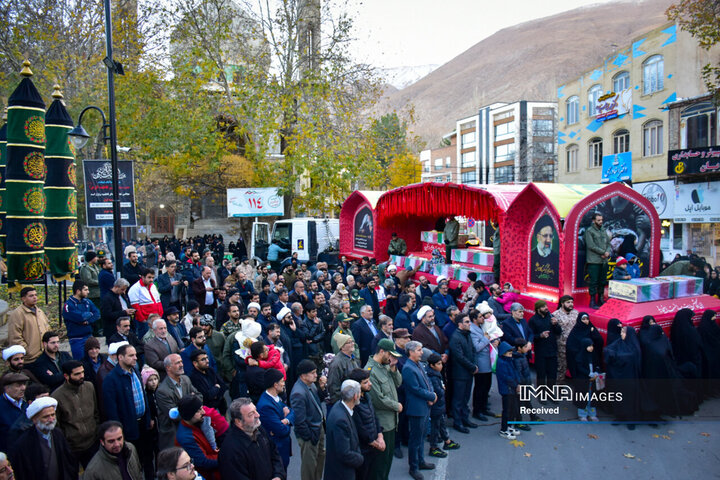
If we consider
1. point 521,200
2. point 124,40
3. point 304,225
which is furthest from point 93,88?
point 521,200

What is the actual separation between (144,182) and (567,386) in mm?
26837

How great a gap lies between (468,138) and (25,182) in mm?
59762

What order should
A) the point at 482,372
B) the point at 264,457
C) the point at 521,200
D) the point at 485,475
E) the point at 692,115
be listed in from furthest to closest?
1. the point at 692,115
2. the point at 521,200
3. the point at 482,372
4. the point at 485,475
5. the point at 264,457

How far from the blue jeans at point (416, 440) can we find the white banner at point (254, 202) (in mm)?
15640

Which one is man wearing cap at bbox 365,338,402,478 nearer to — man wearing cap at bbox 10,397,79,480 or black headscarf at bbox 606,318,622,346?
man wearing cap at bbox 10,397,79,480

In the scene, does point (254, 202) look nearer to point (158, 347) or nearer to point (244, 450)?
point (158, 347)

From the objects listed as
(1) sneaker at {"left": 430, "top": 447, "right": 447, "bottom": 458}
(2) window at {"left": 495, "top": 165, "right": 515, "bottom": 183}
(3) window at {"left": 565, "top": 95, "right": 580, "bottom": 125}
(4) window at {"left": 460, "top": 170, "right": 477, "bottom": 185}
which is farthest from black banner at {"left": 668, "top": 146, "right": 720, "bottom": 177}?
(4) window at {"left": 460, "top": 170, "right": 477, "bottom": 185}

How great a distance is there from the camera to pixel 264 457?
3906 millimetres

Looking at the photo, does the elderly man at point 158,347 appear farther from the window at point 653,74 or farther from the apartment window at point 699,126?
the window at point 653,74

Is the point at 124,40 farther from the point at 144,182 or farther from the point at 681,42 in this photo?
the point at 681,42

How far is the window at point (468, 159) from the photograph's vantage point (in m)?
62.5

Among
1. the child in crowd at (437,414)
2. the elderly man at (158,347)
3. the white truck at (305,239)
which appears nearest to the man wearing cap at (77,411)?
the elderly man at (158,347)

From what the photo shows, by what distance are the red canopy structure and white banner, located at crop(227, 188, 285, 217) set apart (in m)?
5.75

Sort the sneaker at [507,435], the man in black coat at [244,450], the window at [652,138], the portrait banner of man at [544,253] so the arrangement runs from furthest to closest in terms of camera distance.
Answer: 1. the window at [652,138]
2. the portrait banner of man at [544,253]
3. the sneaker at [507,435]
4. the man in black coat at [244,450]
